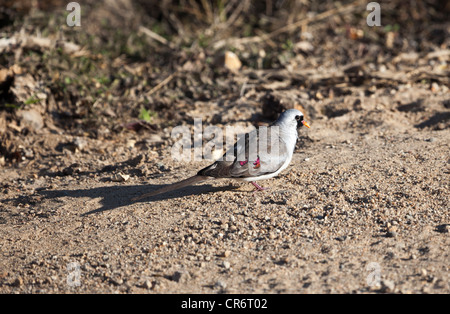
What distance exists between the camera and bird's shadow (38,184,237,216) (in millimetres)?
5055

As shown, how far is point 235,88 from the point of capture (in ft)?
24.6

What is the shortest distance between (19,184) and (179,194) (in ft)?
6.18

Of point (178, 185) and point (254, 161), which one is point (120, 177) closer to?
point (178, 185)

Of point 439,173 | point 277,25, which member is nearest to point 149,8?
point 277,25

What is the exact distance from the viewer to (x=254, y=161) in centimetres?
485

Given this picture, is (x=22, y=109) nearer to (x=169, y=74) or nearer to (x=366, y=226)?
(x=169, y=74)

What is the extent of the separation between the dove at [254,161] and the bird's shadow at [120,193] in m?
0.15

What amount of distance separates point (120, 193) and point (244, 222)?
144cm

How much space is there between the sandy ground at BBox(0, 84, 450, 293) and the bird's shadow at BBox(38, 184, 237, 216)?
0.07 ft

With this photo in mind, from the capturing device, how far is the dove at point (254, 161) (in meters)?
4.81

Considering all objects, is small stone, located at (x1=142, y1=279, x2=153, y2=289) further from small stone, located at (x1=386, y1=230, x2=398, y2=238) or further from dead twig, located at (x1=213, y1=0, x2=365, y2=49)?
dead twig, located at (x1=213, y1=0, x2=365, y2=49)

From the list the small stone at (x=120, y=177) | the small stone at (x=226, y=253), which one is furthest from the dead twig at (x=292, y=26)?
the small stone at (x=226, y=253)

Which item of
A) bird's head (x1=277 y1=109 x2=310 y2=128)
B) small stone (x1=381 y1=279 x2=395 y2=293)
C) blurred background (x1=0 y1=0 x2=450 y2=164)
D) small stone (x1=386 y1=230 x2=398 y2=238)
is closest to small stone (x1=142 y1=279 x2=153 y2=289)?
small stone (x1=381 y1=279 x2=395 y2=293)

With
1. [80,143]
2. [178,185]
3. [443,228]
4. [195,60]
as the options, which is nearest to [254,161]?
[178,185]
